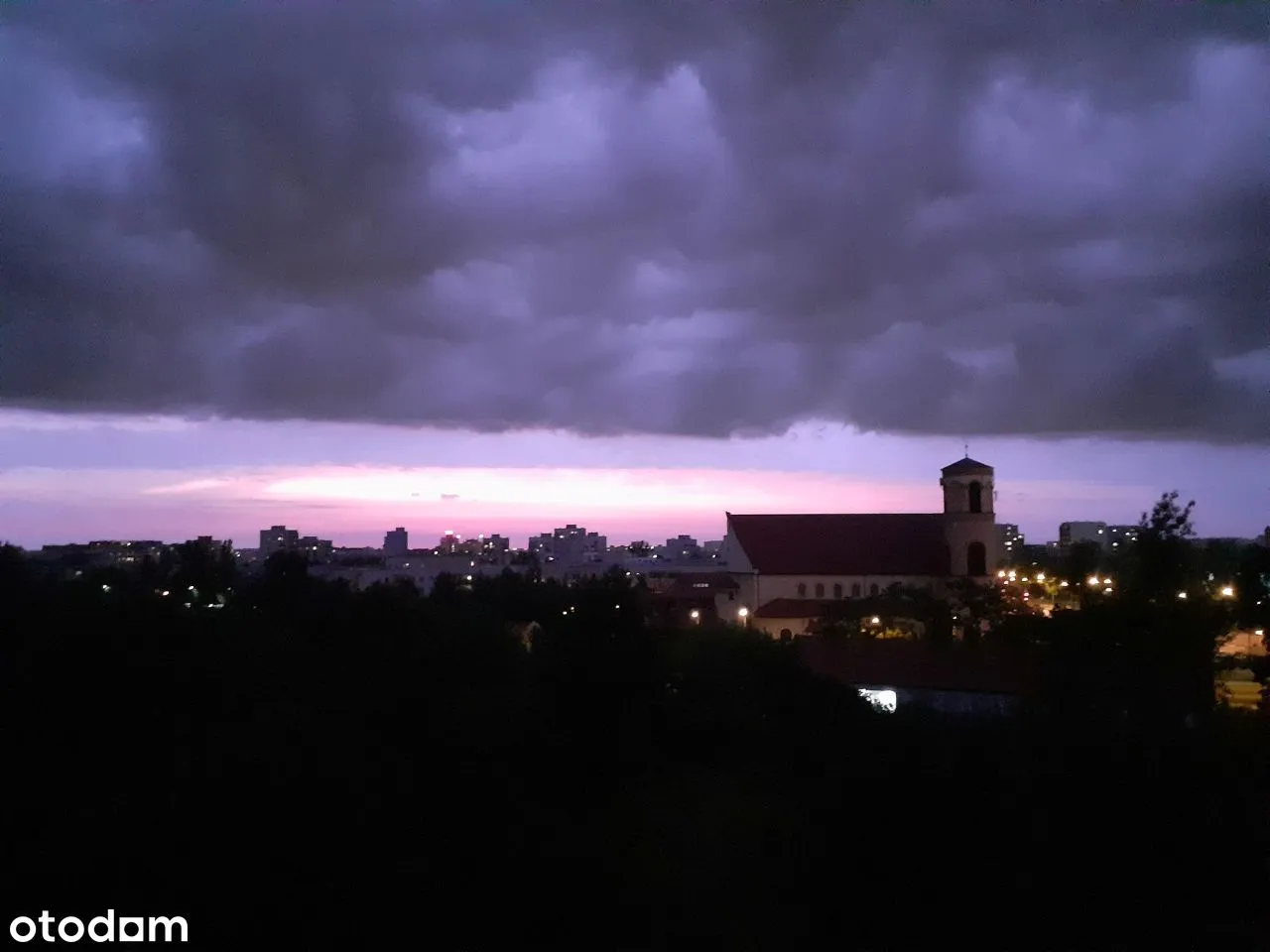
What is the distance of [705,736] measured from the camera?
55.8 ft

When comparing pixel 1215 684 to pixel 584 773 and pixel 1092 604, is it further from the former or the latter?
pixel 584 773

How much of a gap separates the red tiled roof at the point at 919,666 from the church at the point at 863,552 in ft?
64.8

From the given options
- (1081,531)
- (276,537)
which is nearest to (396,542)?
(276,537)

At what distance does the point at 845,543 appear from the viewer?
2159 inches

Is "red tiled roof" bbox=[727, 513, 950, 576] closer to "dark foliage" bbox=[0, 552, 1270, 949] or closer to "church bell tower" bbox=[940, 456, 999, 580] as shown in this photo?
"church bell tower" bbox=[940, 456, 999, 580]

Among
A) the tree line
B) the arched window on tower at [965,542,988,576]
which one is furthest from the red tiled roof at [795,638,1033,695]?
the arched window on tower at [965,542,988,576]

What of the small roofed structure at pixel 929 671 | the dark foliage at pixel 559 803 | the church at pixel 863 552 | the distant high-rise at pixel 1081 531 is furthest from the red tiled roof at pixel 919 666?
the distant high-rise at pixel 1081 531

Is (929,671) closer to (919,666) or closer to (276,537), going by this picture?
(919,666)

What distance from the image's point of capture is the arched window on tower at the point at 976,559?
169ft

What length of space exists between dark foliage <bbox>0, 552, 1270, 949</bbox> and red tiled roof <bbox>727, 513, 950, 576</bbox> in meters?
35.0

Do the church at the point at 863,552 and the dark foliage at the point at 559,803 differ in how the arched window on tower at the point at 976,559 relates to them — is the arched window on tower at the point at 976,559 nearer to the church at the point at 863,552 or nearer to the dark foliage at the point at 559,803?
the church at the point at 863,552

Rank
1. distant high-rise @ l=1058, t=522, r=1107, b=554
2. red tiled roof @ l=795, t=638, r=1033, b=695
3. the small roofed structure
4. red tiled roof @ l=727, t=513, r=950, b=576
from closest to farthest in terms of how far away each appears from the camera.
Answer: the small roofed structure, red tiled roof @ l=795, t=638, r=1033, b=695, red tiled roof @ l=727, t=513, r=950, b=576, distant high-rise @ l=1058, t=522, r=1107, b=554

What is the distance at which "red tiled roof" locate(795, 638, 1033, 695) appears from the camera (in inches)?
1048

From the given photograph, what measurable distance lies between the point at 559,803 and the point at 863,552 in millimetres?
42381
